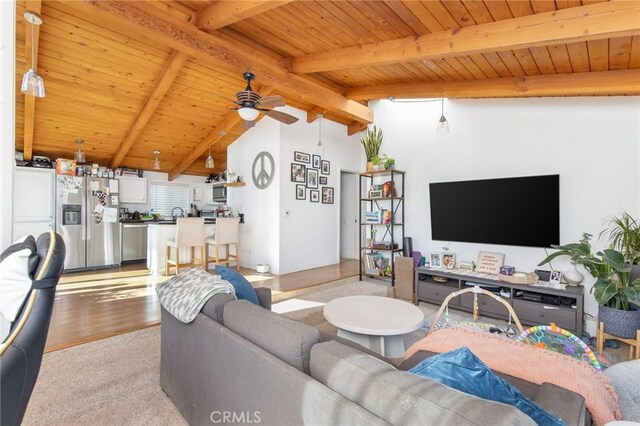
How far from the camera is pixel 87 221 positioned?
551 centimetres

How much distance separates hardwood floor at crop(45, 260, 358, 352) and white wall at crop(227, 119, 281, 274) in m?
0.40

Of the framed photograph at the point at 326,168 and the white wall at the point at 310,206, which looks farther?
the framed photograph at the point at 326,168

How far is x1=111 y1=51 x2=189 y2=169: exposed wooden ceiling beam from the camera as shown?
12.8 feet

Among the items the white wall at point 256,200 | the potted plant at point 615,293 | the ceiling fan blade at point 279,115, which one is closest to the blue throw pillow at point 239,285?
the ceiling fan blade at point 279,115

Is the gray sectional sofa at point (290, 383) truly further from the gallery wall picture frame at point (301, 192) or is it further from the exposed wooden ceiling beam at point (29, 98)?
→ the gallery wall picture frame at point (301, 192)

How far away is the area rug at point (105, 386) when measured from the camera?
1794 millimetres

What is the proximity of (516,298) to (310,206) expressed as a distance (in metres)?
3.50

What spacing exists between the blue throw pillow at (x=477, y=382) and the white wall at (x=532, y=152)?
126 inches

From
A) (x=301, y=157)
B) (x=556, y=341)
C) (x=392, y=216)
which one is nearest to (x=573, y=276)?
(x=556, y=341)

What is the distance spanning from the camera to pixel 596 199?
3211 millimetres

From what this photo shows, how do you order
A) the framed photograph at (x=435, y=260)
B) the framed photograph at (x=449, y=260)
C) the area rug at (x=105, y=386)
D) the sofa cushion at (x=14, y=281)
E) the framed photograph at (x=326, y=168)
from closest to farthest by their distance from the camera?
1. the sofa cushion at (x=14, y=281)
2. the area rug at (x=105, y=386)
3. the framed photograph at (x=449, y=260)
4. the framed photograph at (x=435, y=260)
5. the framed photograph at (x=326, y=168)

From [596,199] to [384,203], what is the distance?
8.58 ft

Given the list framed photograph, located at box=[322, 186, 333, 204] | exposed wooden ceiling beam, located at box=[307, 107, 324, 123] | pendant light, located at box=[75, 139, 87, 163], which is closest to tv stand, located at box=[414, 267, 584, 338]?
framed photograph, located at box=[322, 186, 333, 204]

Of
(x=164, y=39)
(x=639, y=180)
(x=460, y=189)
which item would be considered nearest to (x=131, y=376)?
(x=164, y=39)
